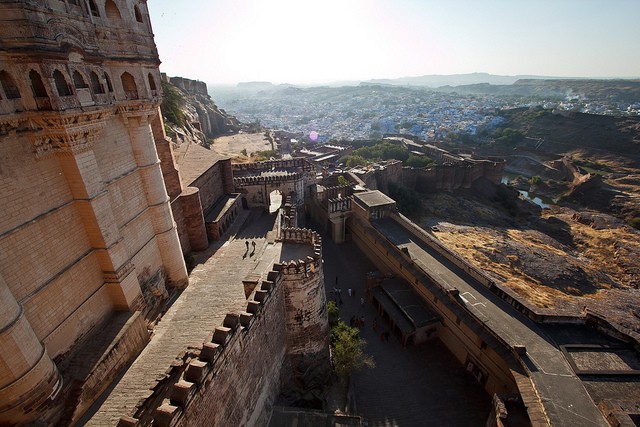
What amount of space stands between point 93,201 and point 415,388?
19.4 meters

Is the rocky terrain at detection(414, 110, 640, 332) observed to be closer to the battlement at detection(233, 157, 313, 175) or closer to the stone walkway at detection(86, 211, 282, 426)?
the battlement at detection(233, 157, 313, 175)

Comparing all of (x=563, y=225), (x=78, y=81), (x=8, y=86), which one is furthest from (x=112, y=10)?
(x=563, y=225)

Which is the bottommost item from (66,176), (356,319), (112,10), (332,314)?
(356,319)

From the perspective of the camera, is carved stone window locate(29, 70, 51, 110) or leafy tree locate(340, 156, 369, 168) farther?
leafy tree locate(340, 156, 369, 168)

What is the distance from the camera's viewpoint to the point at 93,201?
12312 millimetres

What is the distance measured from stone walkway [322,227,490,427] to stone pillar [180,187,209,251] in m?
12.4

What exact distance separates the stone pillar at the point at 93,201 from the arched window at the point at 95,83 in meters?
1.35

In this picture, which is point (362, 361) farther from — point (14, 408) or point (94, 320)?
point (14, 408)

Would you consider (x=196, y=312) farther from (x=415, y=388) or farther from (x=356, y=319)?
(x=415, y=388)

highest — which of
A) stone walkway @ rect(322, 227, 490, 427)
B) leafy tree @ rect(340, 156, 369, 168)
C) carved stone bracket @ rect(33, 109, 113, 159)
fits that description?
carved stone bracket @ rect(33, 109, 113, 159)

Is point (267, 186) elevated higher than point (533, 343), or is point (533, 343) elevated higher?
point (267, 186)

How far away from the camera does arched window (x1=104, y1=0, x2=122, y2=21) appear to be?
1356 centimetres

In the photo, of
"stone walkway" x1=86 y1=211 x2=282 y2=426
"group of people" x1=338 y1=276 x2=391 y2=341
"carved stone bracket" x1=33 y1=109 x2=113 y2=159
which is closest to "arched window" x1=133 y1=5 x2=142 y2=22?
"carved stone bracket" x1=33 y1=109 x2=113 y2=159

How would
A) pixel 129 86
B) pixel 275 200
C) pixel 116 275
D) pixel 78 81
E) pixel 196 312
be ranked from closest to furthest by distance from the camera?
pixel 78 81 < pixel 116 275 < pixel 129 86 < pixel 196 312 < pixel 275 200
